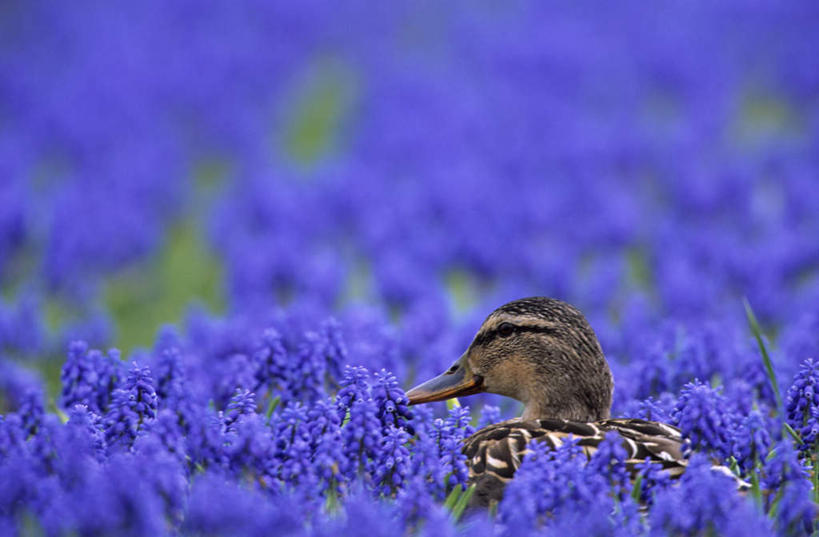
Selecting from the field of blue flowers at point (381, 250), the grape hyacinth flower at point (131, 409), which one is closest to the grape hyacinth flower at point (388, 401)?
the field of blue flowers at point (381, 250)

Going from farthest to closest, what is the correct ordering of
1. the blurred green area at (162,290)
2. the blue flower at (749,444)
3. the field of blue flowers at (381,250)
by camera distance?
the blurred green area at (162,290), the blue flower at (749,444), the field of blue flowers at (381,250)

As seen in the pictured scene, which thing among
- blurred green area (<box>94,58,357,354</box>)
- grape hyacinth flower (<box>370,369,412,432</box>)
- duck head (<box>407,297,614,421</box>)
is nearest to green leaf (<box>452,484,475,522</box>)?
grape hyacinth flower (<box>370,369,412,432</box>)

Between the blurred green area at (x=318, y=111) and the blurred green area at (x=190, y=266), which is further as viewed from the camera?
the blurred green area at (x=318, y=111)

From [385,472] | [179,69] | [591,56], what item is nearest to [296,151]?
[179,69]

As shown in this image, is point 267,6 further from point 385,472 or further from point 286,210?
point 385,472

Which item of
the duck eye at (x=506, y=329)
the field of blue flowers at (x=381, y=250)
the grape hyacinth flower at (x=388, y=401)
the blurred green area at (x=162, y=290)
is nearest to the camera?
the field of blue flowers at (x=381, y=250)

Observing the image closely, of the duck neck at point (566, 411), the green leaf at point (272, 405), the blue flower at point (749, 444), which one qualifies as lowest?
the blue flower at point (749, 444)

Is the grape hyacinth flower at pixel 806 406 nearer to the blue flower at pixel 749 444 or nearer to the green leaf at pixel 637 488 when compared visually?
the blue flower at pixel 749 444

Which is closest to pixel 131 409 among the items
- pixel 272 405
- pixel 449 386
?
pixel 272 405
